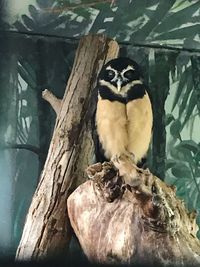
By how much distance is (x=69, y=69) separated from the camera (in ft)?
4.76

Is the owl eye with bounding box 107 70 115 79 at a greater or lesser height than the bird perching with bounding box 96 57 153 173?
greater

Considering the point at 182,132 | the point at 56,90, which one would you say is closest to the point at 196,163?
the point at 182,132

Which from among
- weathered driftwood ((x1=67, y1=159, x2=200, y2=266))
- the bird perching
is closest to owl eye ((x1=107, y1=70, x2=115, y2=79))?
the bird perching

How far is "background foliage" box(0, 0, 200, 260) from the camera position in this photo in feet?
4.62

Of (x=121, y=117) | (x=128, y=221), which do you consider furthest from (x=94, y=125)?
(x=128, y=221)

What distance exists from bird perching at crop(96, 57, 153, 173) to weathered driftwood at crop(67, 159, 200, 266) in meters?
0.04

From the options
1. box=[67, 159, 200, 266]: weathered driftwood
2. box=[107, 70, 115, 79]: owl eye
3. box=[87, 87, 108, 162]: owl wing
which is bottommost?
box=[67, 159, 200, 266]: weathered driftwood

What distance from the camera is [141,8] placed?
4.87 ft

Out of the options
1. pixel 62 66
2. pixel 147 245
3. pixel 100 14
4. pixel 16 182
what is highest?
pixel 100 14

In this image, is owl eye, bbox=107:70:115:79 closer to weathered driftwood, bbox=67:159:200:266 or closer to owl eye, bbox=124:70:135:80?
owl eye, bbox=124:70:135:80

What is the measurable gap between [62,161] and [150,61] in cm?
30

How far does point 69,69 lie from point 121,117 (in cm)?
16

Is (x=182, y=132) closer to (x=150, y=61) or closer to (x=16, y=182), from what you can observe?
(x=150, y=61)

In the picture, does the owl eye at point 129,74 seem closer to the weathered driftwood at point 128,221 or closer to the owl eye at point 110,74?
the owl eye at point 110,74
